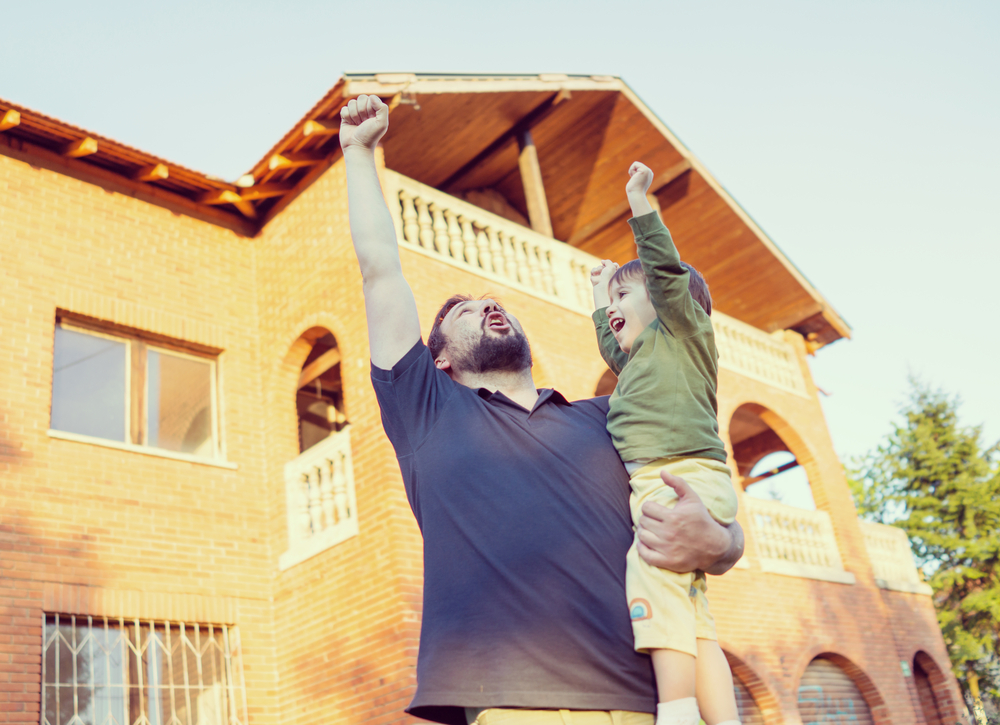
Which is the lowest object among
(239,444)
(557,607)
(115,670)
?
(557,607)

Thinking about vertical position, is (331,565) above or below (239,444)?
below

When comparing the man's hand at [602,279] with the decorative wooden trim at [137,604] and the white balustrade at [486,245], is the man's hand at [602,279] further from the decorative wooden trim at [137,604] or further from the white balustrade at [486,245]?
the decorative wooden trim at [137,604]

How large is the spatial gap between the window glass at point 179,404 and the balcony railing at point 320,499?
103 cm

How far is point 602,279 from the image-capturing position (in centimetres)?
293

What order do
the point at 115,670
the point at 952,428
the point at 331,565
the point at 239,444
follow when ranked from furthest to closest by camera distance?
the point at 952,428, the point at 239,444, the point at 331,565, the point at 115,670

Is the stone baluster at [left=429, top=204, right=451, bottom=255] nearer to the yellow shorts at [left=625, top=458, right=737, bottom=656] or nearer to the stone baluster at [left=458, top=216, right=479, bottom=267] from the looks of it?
the stone baluster at [left=458, top=216, right=479, bottom=267]

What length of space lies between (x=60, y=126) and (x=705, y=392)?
27.8 ft

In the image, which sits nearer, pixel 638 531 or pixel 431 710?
pixel 431 710

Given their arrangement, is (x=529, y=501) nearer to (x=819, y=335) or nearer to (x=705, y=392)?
(x=705, y=392)

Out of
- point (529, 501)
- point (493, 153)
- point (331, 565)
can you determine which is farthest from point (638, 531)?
point (493, 153)

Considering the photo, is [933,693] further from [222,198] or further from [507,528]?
[507,528]

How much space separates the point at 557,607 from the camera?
195cm

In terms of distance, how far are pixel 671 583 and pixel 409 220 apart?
25.6 feet

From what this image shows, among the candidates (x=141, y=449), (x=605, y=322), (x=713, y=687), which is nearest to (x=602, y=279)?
(x=605, y=322)
